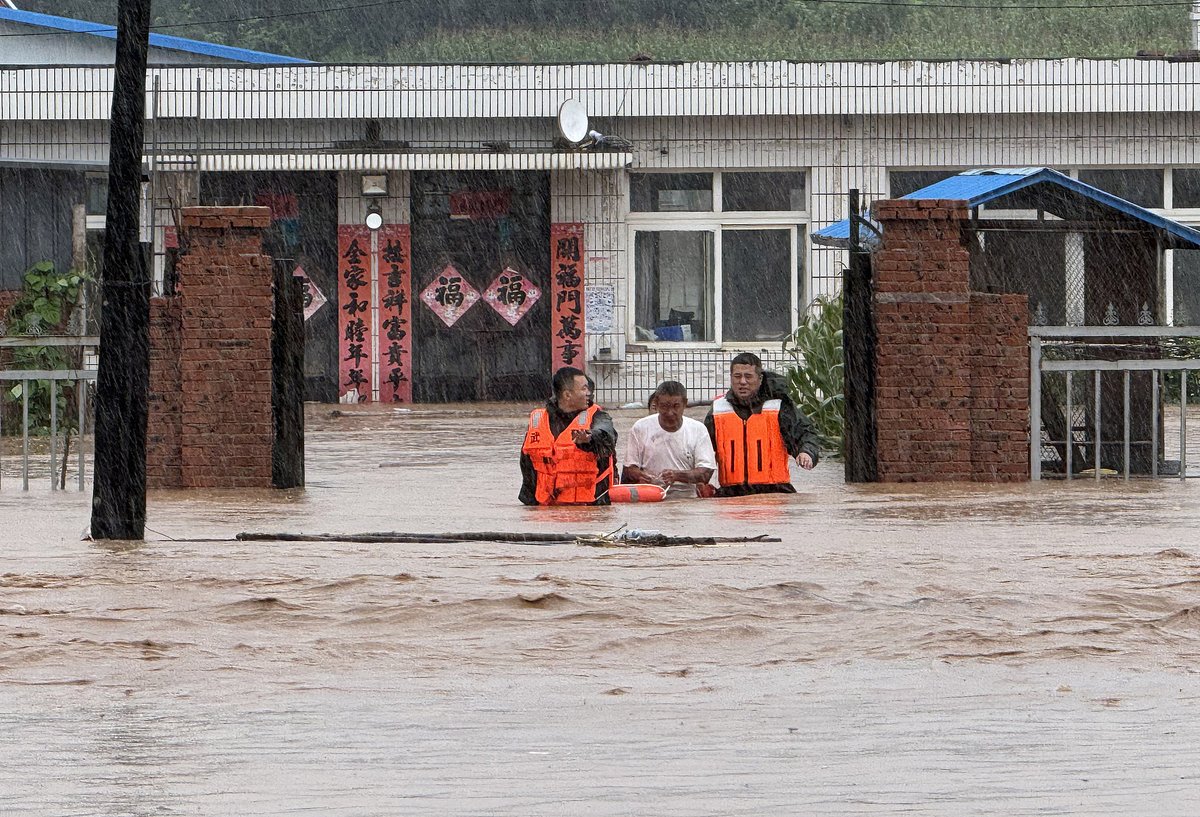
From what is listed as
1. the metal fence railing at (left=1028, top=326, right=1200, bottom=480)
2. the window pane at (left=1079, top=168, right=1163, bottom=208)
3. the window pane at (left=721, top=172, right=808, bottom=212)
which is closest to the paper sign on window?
the window pane at (left=721, top=172, right=808, bottom=212)

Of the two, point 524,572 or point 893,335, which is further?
point 893,335

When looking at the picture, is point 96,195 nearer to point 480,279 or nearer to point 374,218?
point 374,218

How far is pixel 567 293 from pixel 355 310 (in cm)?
285

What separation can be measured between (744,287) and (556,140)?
3.45 meters

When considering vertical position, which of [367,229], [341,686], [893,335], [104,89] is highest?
[104,89]

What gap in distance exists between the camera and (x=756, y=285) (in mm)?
28500

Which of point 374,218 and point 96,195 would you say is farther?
point 96,195

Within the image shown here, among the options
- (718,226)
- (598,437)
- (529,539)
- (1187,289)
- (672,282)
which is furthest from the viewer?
(1187,289)

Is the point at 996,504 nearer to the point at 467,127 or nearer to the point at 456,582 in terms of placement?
the point at 456,582

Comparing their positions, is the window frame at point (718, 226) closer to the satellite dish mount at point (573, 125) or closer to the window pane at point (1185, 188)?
the satellite dish mount at point (573, 125)

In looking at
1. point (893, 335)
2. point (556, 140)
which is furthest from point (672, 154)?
point (893, 335)

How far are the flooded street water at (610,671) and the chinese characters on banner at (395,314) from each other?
51.4ft

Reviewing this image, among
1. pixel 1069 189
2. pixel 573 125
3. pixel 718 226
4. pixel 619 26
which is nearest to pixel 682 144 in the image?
pixel 718 226

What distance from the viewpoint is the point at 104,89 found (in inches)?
1093
